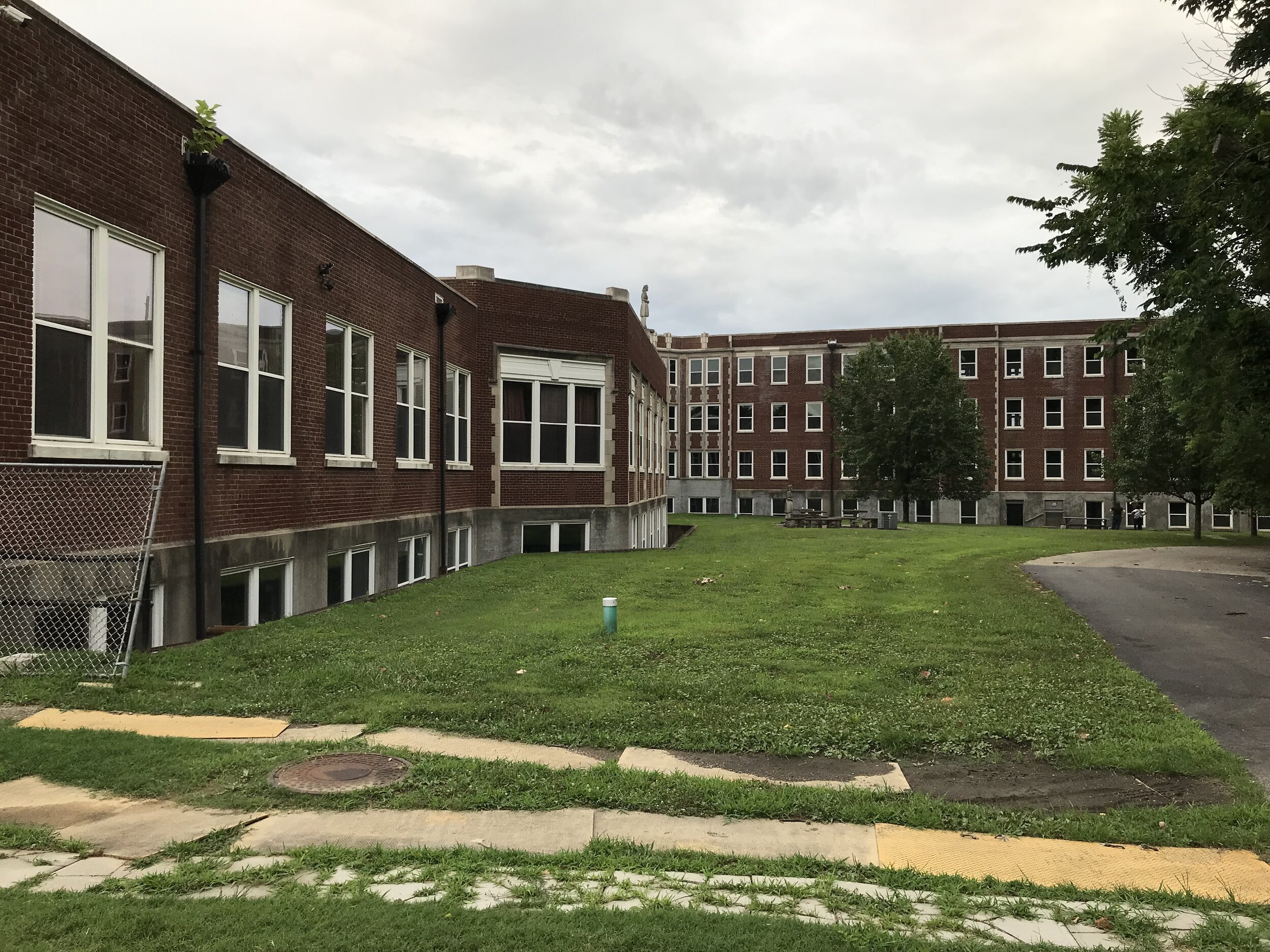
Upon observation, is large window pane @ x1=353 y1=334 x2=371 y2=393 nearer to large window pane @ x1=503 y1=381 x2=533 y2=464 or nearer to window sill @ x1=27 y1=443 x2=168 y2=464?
window sill @ x1=27 y1=443 x2=168 y2=464

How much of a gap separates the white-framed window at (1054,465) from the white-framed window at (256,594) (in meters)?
50.5

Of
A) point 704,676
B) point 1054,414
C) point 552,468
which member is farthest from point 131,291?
point 1054,414

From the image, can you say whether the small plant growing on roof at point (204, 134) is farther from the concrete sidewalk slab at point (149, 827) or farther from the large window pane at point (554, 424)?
the large window pane at point (554, 424)

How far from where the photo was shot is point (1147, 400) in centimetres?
3238

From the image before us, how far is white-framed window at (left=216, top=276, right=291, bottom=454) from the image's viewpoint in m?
11.6

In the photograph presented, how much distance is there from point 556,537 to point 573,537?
55 centimetres

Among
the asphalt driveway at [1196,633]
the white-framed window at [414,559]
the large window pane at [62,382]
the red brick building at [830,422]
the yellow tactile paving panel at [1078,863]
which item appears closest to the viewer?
the yellow tactile paving panel at [1078,863]

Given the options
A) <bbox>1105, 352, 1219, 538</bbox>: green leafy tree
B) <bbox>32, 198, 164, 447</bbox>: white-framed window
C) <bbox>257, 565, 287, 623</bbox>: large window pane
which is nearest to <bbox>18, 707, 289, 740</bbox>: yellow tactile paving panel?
<bbox>32, 198, 164, 447</bbox>: white-framed window

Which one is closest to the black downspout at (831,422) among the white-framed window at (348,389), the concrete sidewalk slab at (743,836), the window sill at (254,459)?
the white-framed window at (348,389)

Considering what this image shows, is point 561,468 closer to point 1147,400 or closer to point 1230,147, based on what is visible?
point 1230,147

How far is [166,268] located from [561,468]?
13545mm

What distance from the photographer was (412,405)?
59.2ft

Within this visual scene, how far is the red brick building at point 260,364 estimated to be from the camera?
8.53m

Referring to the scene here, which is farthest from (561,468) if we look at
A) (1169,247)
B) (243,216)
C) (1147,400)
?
(1147,400)
